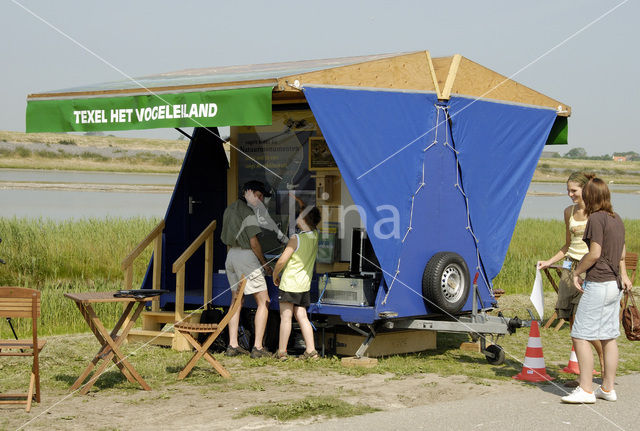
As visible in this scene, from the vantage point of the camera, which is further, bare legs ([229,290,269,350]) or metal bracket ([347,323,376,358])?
bare legs ([229,290,269,350])

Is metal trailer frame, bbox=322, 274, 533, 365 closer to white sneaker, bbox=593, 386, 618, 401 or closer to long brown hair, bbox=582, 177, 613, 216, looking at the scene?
white sneaker, bbox=593, 386, 618, 401

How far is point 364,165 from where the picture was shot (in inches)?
366

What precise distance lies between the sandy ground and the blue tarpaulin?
1.09 meters

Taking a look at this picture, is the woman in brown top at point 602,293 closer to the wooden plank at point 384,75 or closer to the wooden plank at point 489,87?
the wooden plank at point 384,75

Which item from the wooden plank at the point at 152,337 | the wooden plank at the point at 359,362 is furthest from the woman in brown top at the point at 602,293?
the wooden plank at the point at 152,337

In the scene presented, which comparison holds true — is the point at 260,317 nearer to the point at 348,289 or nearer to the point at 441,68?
the point at 348,289

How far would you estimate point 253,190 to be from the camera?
10164 millimetres

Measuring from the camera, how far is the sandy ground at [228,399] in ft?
22.7

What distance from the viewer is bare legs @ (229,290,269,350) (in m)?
9.85

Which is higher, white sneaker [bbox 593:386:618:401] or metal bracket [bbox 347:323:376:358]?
metal bracket [bbox 347:323:376:358]

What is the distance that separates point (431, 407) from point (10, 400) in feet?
10.0

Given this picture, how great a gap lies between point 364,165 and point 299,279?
121 cm

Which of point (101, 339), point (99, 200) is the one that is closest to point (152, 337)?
point (101, 339)

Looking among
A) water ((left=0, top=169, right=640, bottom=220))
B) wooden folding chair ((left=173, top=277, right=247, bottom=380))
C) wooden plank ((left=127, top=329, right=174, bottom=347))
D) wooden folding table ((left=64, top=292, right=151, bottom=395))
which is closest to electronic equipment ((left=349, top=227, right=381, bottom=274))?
wooden folding chair ((left=173, top=277, right=247, bottom=380))
